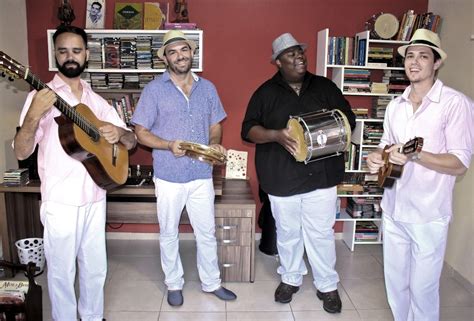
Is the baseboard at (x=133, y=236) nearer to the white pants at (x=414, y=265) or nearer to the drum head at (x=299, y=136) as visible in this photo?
the drum head at (x=299, y=136)

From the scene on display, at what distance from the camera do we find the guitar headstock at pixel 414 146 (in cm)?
191

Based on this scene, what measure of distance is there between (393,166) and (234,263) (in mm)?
1512

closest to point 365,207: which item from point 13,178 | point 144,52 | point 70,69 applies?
point 144,52

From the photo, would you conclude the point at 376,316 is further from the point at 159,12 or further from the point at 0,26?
the point at 0,26

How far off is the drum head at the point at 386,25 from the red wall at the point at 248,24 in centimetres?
20

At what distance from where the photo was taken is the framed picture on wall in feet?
11.8

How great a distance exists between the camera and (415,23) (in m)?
3.58

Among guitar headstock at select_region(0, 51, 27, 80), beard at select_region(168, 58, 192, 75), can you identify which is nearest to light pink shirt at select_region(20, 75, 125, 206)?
guitar headstock at select_region(0, 51, 27, 80)

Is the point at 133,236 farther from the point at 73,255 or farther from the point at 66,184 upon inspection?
the point at 66,184

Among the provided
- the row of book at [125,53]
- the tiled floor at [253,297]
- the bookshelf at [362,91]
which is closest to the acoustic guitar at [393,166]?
the tiled floor at [253,297]

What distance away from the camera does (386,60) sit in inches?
145

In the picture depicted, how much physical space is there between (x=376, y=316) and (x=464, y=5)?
89.2 inches

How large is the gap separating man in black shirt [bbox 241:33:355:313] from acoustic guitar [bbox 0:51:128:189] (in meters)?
0.87

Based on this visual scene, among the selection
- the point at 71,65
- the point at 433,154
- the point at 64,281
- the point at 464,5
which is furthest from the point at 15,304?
the point at 464,5
